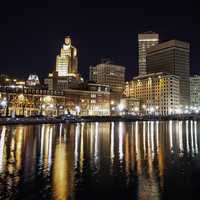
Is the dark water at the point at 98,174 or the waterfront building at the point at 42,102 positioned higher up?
the waterfront building at the point at 42,102

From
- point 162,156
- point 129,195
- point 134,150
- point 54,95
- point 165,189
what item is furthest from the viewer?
point 54,95

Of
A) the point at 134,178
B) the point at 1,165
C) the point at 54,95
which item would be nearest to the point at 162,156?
the point at 134,178

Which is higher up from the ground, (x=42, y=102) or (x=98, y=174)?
(x=42, y=102)

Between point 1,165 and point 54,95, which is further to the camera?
point 54,95

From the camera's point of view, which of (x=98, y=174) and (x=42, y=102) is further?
(x=42, y=102)

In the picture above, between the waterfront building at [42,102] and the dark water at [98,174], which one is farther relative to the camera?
the waterfront building at [42,102]

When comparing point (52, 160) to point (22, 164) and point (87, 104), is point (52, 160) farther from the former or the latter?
point (87, 104)

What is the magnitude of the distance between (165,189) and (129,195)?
2494 mm

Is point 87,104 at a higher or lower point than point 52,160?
higher

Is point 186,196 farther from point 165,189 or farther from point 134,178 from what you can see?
point 134,178

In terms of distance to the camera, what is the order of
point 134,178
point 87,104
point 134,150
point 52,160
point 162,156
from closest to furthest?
point 134,178
point 52,160
point 162,156
point 134,150
point 87,104

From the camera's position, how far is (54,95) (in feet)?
584

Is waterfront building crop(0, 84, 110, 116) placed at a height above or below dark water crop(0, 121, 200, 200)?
above

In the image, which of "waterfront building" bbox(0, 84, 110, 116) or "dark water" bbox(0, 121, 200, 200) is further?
"waterfront building" bbox(0, 84, 110, 116)
